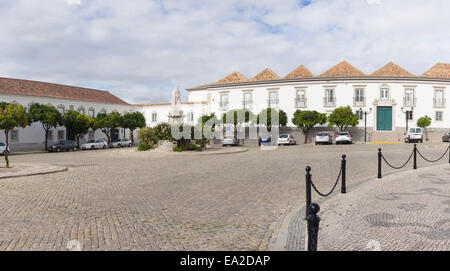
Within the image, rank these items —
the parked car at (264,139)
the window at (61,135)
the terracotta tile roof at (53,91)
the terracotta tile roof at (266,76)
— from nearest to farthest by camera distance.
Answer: the terracotta tile roof at (53,91) → the parked car at (264,139) → the window at (61,135) → the terracotta tile roof at (266,76)

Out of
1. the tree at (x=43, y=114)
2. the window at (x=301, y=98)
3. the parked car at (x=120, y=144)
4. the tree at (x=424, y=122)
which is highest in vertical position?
the window at (x=301, y=98)

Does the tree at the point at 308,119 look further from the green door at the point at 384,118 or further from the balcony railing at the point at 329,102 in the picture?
the green door at the point at 384,118

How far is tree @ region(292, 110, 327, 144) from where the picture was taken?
38344 mm

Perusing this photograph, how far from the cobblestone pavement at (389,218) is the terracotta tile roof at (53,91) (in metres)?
38.5

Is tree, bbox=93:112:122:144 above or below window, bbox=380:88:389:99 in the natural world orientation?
below

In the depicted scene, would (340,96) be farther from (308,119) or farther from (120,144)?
(120,144)

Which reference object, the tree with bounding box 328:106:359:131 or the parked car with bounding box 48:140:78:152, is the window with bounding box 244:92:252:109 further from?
the parked car with bounding box 48:140:78:152

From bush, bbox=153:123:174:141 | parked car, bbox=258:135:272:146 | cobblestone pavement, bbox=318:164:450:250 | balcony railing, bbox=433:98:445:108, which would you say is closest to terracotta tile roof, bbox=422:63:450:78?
balcony railing, bbox=433:98:445:108

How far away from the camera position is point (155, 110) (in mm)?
52312

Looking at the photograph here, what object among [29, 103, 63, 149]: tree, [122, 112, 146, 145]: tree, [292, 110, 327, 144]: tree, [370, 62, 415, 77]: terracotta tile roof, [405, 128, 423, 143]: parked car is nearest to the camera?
[405, 128, 423, 143]: parked car

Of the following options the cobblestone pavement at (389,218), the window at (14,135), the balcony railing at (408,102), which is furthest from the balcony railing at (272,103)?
the cobblestone pavement at (389,218)

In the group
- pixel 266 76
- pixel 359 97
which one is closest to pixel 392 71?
pixel 359 97

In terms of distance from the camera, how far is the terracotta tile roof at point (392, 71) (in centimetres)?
4119

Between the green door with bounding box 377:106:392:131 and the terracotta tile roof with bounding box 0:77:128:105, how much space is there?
3622cm
